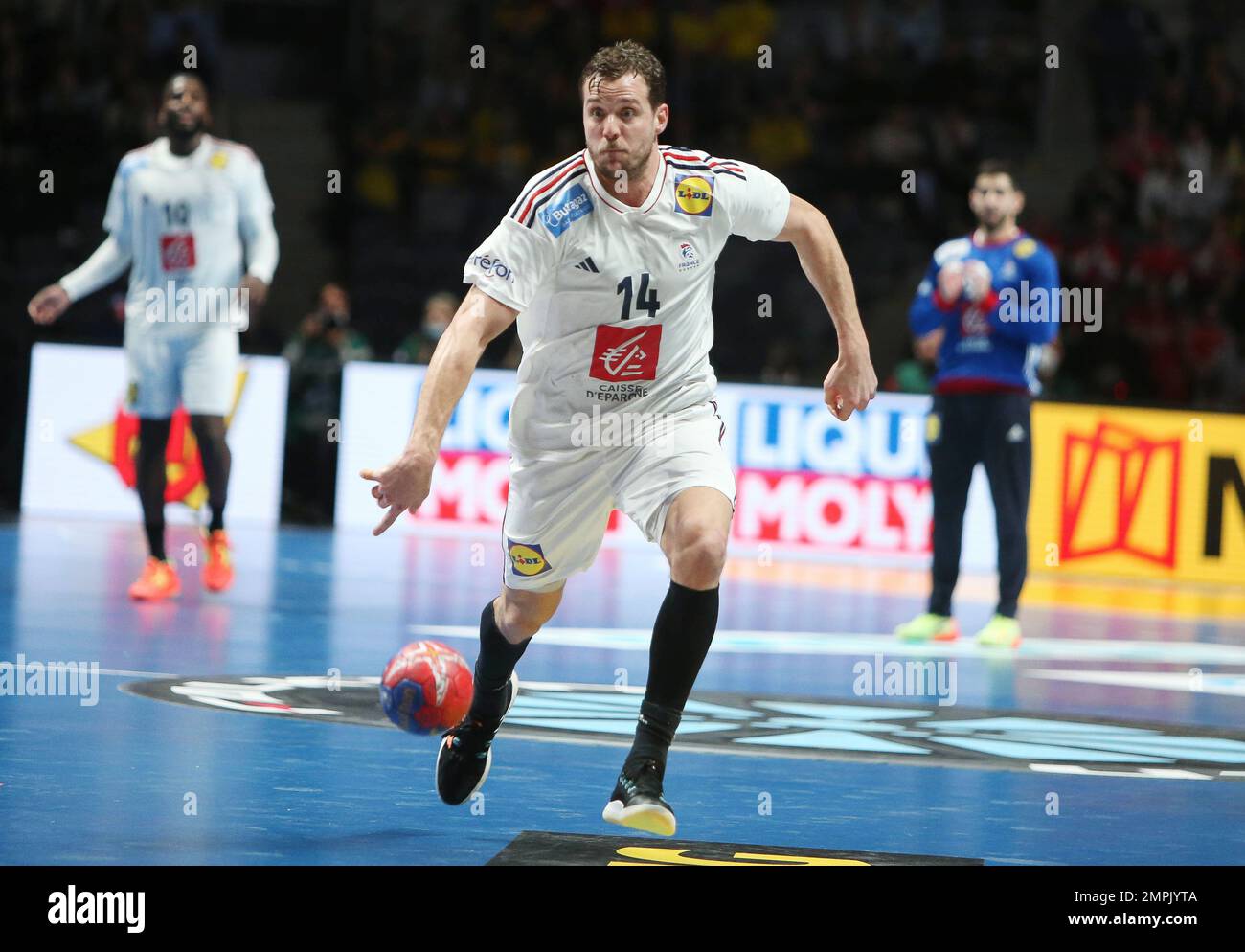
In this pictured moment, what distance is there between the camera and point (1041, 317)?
32.2ft

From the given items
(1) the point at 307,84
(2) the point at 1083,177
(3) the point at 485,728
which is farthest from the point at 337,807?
(1) the point at 307,84

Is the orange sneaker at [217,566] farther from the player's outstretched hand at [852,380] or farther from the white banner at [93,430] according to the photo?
the player's outstretched hand at [852,380]

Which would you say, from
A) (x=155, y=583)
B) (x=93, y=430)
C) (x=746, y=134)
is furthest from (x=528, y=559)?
(x=746, y=134)

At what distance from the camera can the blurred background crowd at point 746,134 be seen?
730 inches

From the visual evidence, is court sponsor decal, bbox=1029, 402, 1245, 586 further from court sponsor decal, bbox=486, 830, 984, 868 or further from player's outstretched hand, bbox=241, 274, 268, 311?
court sponsor decal, bbox=486, 830, 984, 868

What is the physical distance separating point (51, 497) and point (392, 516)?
11.5 metres

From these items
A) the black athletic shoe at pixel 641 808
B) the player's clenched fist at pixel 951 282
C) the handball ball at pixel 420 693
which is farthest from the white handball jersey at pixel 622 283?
the player's clenched fist at pixel 951 282

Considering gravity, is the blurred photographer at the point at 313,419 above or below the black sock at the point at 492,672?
above

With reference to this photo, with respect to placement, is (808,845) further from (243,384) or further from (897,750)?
(243,384)

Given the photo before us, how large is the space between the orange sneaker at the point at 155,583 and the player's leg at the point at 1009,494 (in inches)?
175

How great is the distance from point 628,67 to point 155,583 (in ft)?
19.1

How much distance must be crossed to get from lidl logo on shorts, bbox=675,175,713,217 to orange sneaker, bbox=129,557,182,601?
5.55 metres

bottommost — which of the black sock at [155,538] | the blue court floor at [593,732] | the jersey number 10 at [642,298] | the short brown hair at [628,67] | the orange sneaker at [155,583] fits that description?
the blue court floor at [593,732]

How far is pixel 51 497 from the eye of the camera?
15.1 meters
